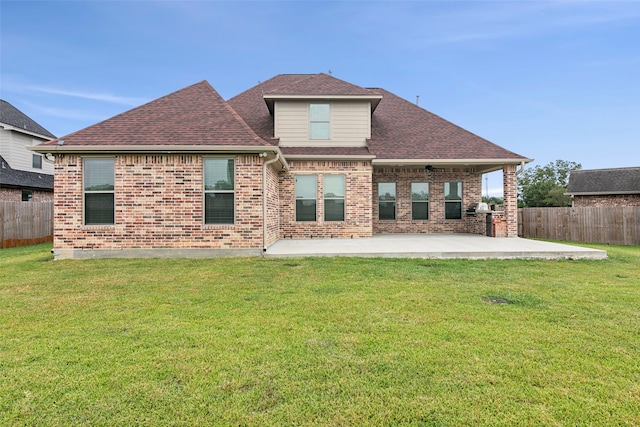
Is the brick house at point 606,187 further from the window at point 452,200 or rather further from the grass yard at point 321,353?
the grass yard at point 321,353

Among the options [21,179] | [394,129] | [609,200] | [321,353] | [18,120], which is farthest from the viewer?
[609,200]

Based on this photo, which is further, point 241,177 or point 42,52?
point 42,52

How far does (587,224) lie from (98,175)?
1752 cm

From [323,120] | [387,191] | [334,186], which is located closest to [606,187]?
[387,191]

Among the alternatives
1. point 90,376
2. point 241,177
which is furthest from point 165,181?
point 90,376

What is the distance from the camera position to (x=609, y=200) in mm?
21719

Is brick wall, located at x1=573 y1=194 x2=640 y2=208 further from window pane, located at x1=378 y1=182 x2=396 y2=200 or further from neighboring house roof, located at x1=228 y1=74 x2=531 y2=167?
window pane, located at x1=378 y1=182 x2=396 y2=200

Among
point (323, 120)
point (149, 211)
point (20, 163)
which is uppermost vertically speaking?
point (323, 120)

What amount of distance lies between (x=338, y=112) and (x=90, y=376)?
1108cm

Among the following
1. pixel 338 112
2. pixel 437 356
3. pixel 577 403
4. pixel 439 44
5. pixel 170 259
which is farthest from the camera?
pixel 439 44

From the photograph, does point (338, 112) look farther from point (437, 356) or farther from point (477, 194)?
point (437, 356)

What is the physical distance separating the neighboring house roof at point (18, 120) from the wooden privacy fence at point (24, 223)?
328 inches

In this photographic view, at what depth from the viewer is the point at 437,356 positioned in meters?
2.78

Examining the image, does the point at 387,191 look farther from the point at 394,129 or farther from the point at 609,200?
the point at 609,200
